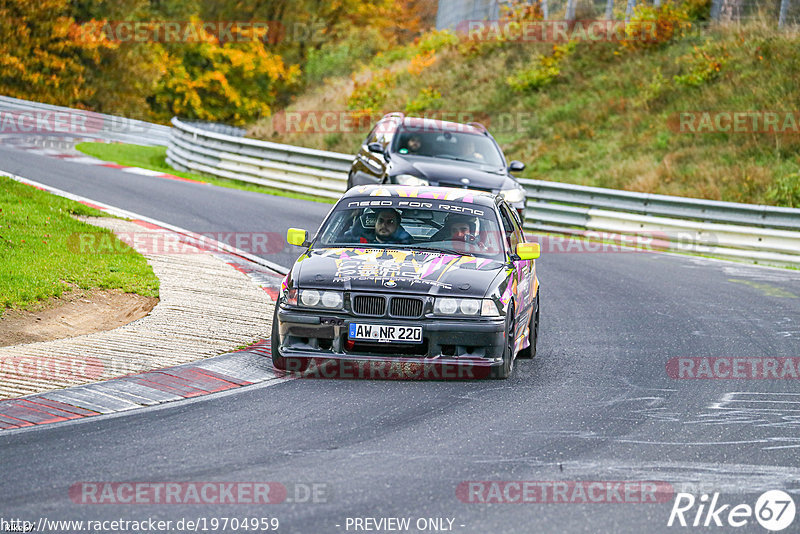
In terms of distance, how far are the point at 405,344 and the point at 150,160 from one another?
2284cm

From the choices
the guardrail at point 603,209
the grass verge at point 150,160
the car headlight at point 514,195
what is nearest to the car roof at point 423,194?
the car headlight at point 514,195

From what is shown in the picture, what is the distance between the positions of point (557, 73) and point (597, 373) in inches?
987

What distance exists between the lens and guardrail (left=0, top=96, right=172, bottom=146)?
110 feet

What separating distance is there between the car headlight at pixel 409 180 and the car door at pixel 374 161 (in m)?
0.45

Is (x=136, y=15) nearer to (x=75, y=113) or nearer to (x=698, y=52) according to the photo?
(x=75, y=113)

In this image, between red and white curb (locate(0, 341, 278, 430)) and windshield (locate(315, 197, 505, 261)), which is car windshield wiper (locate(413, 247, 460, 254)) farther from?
red and white curb (locate(0, 341, 278, 430))

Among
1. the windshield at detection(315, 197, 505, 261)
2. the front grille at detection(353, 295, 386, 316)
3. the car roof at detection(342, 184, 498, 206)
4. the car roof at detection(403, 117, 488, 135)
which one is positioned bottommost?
the front grille at detection(353, 295, 386, 316)

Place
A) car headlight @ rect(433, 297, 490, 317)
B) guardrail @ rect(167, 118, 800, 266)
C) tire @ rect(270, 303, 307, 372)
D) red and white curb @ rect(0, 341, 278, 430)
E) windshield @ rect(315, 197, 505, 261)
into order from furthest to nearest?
1. guardrail @ rect(167, 118, 800, 266)
2. windshield @ rect(315, 197, 505, 261)
3. tire @ rect(270, 303, 307, 372)
4. car headlight @ rect(433, 297, 490, 317)
5. red and white curb @ rect(0, 341, 278, 430)

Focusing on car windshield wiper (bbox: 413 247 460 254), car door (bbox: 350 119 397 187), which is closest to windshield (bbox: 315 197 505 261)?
car windshield wiper (bbox: 413 247 460 254)

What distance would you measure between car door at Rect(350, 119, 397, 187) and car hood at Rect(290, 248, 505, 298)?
804 centimetres

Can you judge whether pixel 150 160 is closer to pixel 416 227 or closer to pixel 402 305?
pixel 416 227

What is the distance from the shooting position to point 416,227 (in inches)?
398

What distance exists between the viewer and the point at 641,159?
1065 inches

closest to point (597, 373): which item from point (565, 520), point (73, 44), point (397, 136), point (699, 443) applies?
point (699, 443)
